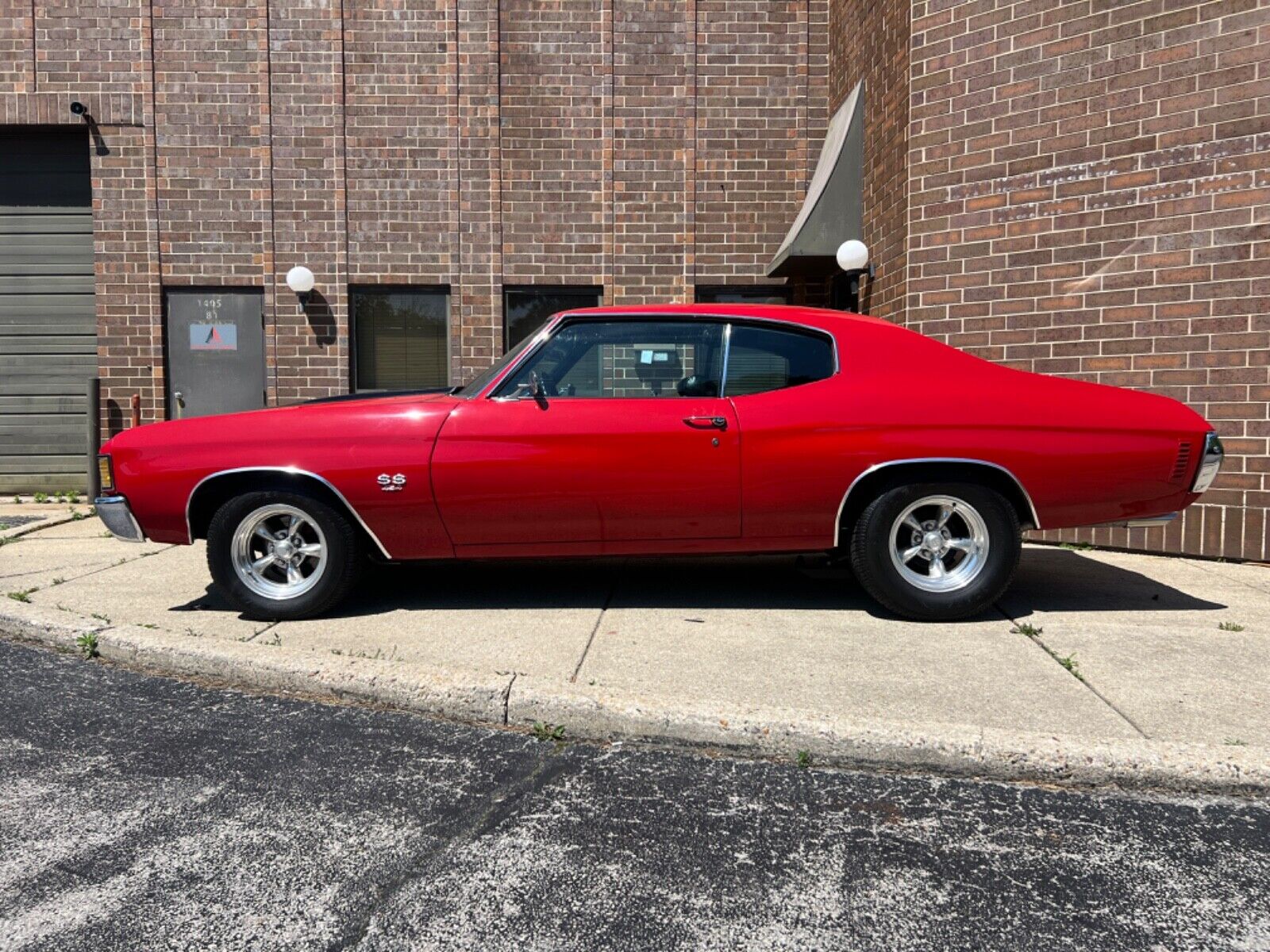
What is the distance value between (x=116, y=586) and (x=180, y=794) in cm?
327

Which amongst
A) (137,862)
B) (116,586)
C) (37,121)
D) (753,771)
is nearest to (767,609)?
(753,771)

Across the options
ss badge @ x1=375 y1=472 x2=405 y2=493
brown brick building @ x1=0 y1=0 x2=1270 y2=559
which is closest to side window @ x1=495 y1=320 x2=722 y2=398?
ss badge @ x1=375 y1=472 x2=405 y2=493

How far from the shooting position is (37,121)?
10.1 metres

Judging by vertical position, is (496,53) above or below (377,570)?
above

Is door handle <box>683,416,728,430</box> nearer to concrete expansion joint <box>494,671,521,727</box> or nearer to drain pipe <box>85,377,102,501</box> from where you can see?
concrete expansion joint <box>494,671,521,727</box>

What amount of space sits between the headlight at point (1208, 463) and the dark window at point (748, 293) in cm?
652

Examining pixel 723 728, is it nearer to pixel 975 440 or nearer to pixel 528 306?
pixel 975 440

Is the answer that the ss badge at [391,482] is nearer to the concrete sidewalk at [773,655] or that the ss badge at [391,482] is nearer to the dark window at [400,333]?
the concrete sidewalk at [773,655]

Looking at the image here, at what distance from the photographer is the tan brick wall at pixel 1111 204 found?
20.0 ft

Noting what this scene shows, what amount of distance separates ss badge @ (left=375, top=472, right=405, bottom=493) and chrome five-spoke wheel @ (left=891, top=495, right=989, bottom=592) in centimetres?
246

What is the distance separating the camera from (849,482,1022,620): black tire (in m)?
4.38

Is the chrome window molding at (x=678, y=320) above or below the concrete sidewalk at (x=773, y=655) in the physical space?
above

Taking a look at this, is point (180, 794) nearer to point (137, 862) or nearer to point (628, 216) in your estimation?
point (137, 862)

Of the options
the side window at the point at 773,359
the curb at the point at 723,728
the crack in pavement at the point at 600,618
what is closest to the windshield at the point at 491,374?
the side window at the point at 773,359
